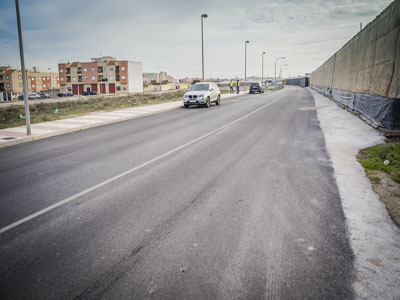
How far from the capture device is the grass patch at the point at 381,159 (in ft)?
18.7

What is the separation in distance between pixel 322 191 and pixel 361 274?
2258mm

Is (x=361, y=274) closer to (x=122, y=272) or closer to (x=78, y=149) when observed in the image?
(x=122, y=272)

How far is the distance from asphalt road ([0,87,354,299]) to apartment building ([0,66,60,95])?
11219 cm

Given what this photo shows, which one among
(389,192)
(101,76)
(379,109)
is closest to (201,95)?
(379,109)

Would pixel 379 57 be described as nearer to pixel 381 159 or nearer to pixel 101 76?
pixel 381 159

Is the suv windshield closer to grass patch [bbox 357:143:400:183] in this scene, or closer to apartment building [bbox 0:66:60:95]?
grass patch [bbox 357:143:400:183]

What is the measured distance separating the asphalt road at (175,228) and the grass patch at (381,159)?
0.90 metres

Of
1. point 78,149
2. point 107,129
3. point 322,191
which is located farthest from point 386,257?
point 107,129

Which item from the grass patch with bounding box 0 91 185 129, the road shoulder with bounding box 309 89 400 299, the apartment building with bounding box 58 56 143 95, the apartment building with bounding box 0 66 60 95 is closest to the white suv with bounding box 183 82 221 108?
the grass patch with bounding box 0 91 185 129

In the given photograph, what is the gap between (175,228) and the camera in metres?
3.63

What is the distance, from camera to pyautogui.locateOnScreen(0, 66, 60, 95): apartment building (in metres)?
107

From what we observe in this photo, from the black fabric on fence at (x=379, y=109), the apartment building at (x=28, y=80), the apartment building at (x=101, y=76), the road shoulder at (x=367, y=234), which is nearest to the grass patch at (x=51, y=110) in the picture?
the road shoulder at (x=367, y=234)

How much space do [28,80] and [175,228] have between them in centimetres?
13892

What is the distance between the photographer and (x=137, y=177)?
5684 mm
